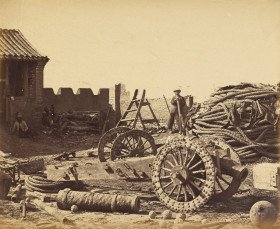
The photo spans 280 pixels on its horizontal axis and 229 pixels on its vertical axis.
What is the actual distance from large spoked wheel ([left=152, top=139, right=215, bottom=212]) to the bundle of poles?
2.63m

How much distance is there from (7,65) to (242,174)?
38.7 feet

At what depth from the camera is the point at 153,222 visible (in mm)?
7805

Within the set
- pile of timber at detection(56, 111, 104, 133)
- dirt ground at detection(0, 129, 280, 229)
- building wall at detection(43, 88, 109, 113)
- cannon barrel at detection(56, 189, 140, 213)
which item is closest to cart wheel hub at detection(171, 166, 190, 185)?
dirt ground at detection(0, 129, 280, 229)

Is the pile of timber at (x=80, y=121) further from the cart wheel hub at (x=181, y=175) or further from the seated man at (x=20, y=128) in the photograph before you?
the cart wheel hub at (x=181, y=175)

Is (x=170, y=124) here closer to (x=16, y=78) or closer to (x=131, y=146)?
(x=131, y=146)

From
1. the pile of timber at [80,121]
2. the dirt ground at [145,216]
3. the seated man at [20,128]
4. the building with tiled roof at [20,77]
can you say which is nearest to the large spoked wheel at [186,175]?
the dirt ground at [145,216]

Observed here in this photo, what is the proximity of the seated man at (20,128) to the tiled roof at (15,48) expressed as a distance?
1.99 m

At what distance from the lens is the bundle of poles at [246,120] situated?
1093cm

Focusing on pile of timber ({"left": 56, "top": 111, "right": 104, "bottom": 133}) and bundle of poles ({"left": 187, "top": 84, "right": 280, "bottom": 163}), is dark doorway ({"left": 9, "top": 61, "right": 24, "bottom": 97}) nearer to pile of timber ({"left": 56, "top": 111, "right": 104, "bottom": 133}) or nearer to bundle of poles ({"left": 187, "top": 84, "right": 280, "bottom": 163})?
pile of timber ({"left": 56, "top": 111, "right": 104, "bottom": 133})

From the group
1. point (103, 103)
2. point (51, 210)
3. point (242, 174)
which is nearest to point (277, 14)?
point (242, 174)

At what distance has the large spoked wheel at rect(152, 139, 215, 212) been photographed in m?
8.06

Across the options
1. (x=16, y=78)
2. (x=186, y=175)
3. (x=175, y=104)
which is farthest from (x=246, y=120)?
(x=16, y=78)

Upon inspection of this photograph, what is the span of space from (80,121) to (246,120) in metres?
10.1

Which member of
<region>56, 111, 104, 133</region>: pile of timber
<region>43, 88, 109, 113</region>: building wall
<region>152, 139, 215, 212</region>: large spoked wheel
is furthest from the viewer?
<region>43, 88, 109, 113</region>: building wall
